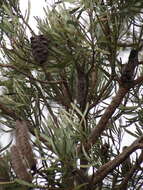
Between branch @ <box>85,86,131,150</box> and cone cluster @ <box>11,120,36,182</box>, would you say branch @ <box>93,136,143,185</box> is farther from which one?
cone cluster @ <box>11,120,36,182</box>

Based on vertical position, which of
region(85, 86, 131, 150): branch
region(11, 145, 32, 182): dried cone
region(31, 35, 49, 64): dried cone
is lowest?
region(11, 145, 32, 182): dried cone

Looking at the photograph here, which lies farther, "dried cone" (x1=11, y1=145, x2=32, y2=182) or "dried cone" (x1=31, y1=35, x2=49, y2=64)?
"dried cone" (x1=31, y1=35, x2=49, y2=64)

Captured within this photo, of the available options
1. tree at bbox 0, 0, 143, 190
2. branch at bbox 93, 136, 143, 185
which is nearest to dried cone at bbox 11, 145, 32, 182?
tree at bbox 0, 0, 143, 190

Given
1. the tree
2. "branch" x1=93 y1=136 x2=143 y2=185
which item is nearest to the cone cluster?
the tree

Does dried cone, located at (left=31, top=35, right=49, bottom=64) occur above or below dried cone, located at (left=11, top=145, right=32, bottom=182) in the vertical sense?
above

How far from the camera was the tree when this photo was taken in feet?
1.66

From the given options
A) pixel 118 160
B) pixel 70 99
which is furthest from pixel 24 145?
pixel 70 99

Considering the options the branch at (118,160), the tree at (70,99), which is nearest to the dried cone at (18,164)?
the tree at (70,99)

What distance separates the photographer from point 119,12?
1.87 feet

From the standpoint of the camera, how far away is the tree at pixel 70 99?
0.51m

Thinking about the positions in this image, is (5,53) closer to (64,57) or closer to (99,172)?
(64,57)

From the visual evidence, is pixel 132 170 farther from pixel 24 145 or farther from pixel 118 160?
pixel 24 145

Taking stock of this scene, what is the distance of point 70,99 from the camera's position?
2.38ft

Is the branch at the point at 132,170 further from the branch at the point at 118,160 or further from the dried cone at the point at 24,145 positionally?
the dried cone at the point at 24,145
